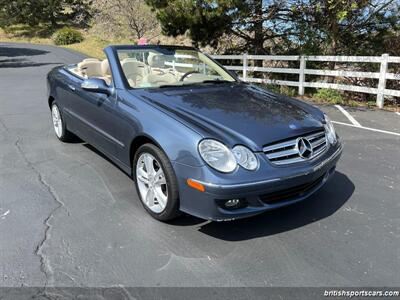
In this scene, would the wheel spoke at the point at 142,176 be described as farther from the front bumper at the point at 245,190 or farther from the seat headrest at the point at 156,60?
the seat headrest at the point at 156,60

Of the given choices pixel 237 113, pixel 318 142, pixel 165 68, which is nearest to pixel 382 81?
pixel 165 68

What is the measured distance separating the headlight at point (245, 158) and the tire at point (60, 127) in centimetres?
362

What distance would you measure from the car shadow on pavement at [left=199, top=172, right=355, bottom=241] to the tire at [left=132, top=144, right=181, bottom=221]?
0.39 metres

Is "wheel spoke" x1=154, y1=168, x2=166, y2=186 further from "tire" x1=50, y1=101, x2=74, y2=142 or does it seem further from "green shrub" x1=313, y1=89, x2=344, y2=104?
"green shrub" x1=313, y1=89, x2=344, y2=104

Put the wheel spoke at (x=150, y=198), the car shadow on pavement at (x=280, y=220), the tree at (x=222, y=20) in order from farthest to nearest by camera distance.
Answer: the tree at (x=222, y=20) < the wheel spoke at (x=150, y=198) < the car shadow on pavement at (x=280, y=220)

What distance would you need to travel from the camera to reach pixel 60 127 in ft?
20.6

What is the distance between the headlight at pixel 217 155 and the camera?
3141mm

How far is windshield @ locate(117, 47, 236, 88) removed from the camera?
179 inches

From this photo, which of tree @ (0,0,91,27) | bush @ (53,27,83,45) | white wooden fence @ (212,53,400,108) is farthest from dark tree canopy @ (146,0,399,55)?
tree @ (0,0,91,27)

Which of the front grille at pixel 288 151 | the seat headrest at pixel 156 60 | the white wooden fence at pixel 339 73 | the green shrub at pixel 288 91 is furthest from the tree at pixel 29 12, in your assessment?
the front grille at pixel 288 151

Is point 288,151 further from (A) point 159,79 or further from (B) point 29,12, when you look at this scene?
(B) point 29,12

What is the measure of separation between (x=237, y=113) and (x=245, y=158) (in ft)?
2.23

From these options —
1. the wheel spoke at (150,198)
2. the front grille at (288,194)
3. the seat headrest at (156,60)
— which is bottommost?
the wheel spoke at (150,198)

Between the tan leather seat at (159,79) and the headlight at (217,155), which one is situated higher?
the tan leather seat at (159,79)
